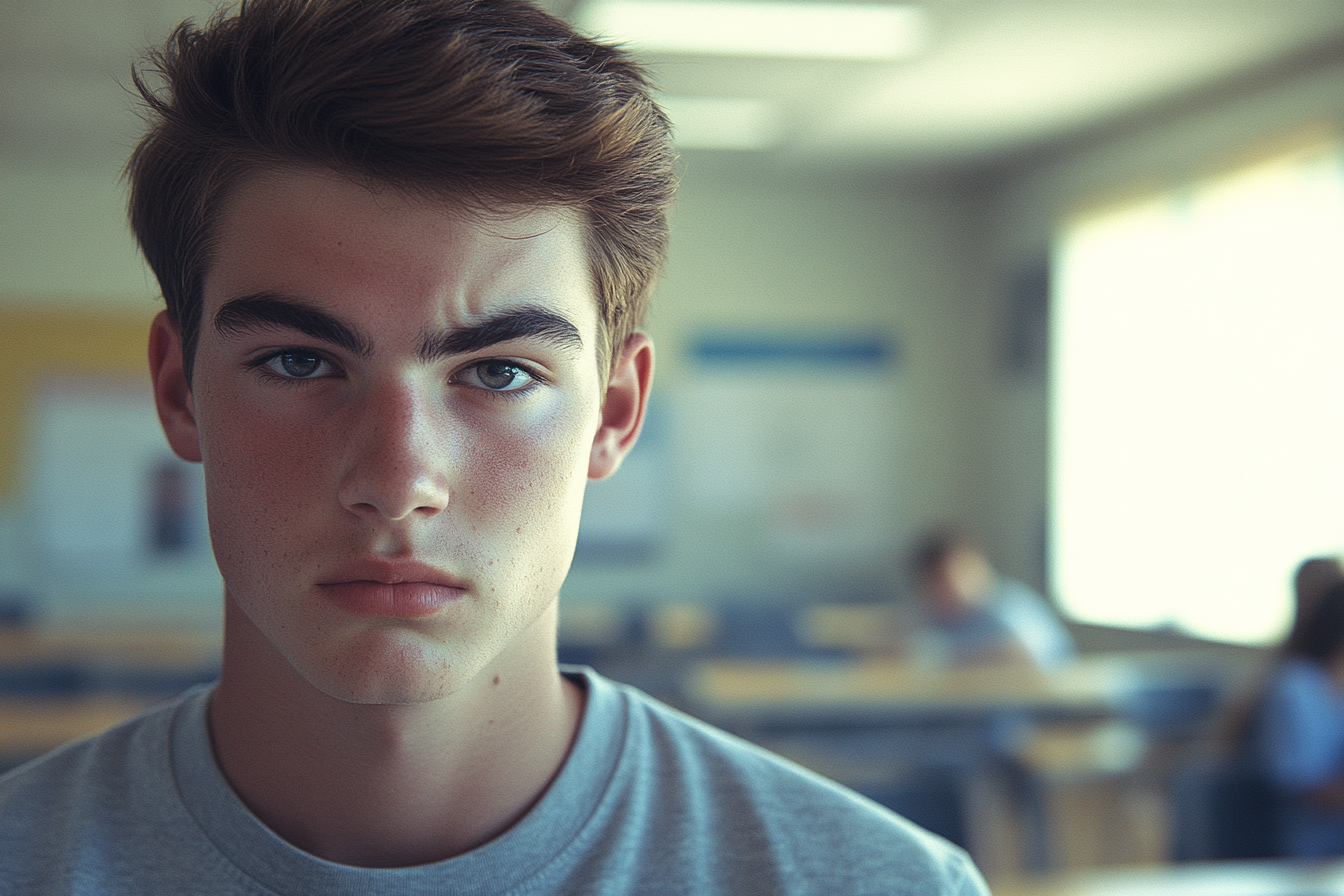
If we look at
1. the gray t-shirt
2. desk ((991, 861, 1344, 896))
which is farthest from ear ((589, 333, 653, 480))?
desk ((991, 861, 1344, 896))

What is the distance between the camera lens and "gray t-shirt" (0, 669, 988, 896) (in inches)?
33.9

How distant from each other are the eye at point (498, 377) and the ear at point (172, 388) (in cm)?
24

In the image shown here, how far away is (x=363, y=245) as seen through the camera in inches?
31.3

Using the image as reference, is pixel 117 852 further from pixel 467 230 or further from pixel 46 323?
A: pixel 46 323

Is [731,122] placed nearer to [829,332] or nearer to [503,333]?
[829,332]

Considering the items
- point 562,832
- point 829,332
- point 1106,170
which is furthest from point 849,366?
point 562,832

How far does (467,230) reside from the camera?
0.81 meters

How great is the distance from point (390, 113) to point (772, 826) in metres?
0.63

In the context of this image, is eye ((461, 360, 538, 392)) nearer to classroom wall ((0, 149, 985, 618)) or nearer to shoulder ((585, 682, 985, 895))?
shoulder ((585, 682, 985, 895))

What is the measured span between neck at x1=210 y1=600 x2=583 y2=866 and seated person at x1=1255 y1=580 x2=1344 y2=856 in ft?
10.1

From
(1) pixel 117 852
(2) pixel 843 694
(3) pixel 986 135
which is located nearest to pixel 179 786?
(1) pixel 117 852

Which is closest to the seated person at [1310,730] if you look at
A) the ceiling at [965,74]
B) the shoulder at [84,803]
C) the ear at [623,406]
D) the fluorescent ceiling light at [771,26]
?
the ceiling at [965,74]

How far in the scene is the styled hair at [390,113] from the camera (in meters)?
0.79

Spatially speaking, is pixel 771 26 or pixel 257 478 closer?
pixel 257 478
